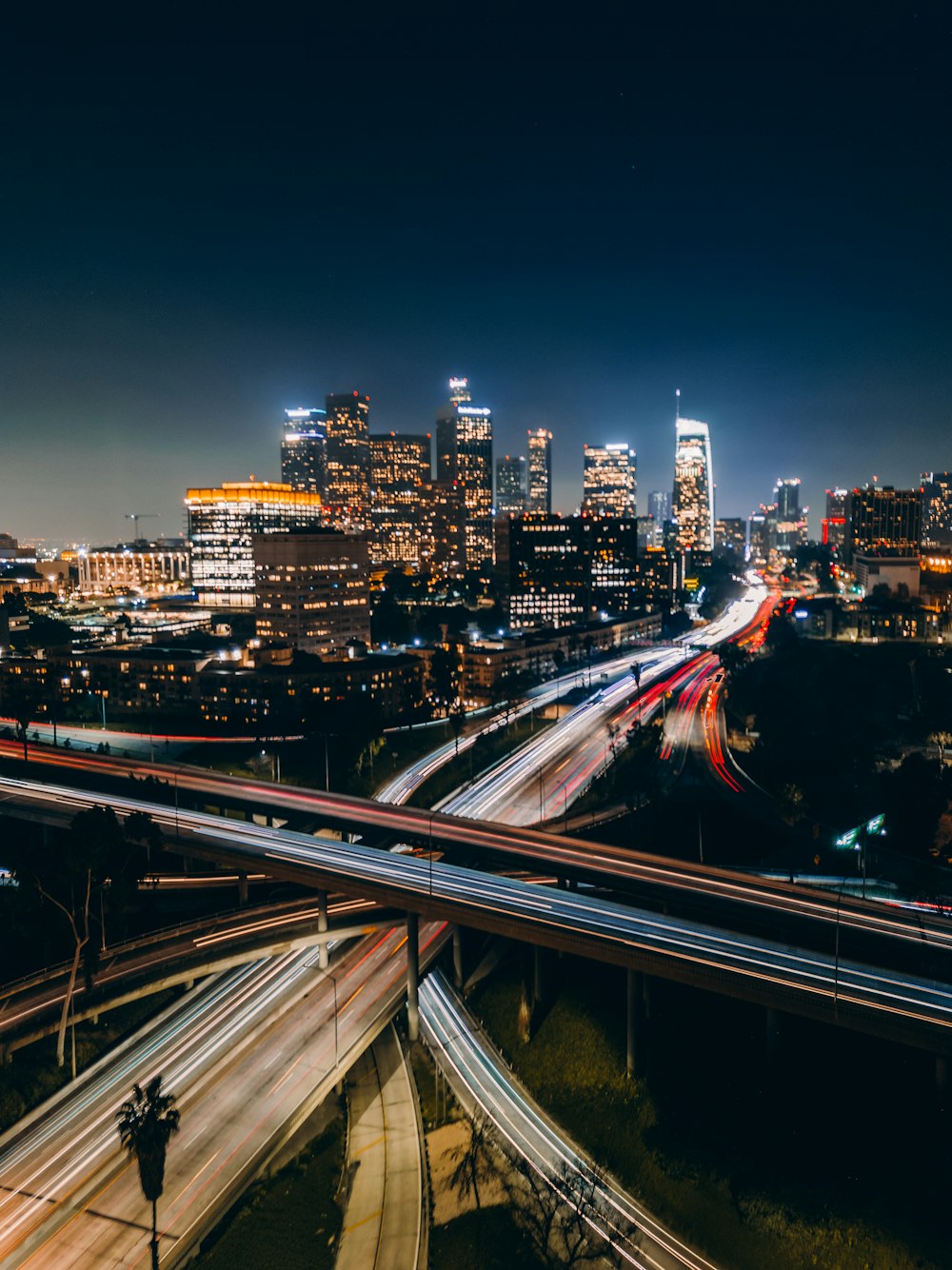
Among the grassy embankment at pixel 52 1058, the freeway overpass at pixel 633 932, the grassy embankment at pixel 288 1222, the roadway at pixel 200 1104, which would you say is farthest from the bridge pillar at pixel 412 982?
the grassy embankment at pixel 52 1058

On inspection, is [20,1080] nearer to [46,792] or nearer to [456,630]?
[46,792]

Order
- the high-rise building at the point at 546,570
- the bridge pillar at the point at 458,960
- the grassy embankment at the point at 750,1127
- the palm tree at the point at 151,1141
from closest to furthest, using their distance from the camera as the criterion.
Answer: the palm tree at the point at 151,1141 → the grassy embankment at the point at 750,1127 → the bridge pillar at the point at 458,960 → the high-rise building at the point at 546,570

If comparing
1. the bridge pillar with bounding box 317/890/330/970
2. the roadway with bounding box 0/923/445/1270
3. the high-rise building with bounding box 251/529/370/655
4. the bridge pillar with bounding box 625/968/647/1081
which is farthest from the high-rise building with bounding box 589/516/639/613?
the bridge pillar with bounding box 625/968/647/1081

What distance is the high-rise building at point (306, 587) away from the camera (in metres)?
145

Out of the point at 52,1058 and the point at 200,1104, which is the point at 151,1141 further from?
the point at 52,1058

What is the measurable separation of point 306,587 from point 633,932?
118m

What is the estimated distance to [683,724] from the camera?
309ft

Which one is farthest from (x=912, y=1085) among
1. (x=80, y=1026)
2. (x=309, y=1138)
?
(x=80, y=1026)

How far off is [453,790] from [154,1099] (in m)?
48.0

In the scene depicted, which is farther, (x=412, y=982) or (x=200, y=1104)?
(x=412, y=982)

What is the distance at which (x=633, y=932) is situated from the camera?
36656 millimetres

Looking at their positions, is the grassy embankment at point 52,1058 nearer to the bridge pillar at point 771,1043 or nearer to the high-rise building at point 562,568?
the bridge pillar at point 771,1043

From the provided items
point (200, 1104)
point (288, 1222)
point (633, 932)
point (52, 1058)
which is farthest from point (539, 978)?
point (52, 1058)

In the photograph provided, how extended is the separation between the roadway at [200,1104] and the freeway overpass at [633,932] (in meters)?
4.69
